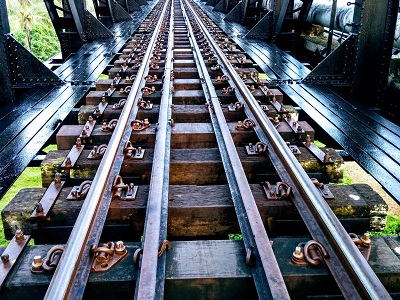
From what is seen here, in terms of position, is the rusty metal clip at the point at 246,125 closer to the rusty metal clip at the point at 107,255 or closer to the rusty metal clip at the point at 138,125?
the rusty metal clip at the point at 138,125

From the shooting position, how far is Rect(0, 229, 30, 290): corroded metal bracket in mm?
1920

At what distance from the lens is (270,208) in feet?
8.04

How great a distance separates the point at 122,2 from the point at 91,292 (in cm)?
1457

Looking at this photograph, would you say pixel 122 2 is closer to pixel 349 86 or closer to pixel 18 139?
pixel 349 86

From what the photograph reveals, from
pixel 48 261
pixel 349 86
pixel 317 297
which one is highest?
pixel 48 261

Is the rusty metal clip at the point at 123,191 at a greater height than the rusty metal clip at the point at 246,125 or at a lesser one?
greater

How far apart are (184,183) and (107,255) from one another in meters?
1.12

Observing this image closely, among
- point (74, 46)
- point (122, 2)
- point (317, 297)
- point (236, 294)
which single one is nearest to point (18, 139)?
point (236, 294)

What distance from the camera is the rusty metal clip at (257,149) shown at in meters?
3.15

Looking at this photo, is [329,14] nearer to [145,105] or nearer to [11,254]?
[145,105]

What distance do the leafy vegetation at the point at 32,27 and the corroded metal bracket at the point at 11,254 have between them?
28148 millimetres

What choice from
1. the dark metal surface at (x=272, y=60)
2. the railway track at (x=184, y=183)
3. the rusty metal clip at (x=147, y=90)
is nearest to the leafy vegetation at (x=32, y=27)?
the dark metal surface at (x=272, y=60)

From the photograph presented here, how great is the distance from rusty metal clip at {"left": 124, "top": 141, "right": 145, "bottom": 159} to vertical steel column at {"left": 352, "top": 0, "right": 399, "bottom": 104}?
10.7ft

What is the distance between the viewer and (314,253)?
199 centimetres
